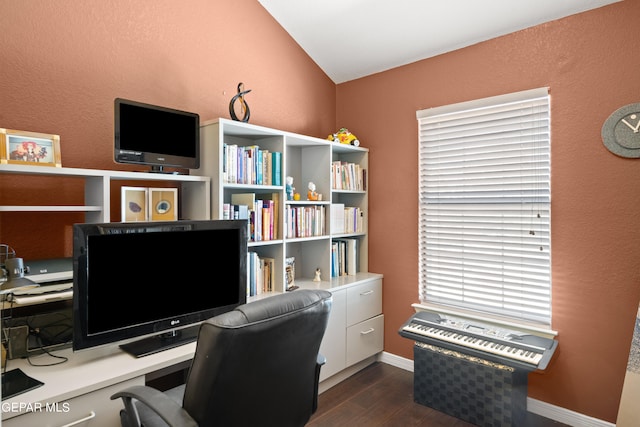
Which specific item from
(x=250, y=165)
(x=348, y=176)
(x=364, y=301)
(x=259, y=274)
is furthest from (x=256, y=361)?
(x=348, y=176)

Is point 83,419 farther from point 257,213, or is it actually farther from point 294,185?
point 294,185

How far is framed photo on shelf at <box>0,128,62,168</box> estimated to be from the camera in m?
1.67

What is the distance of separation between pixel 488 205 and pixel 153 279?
2228mm

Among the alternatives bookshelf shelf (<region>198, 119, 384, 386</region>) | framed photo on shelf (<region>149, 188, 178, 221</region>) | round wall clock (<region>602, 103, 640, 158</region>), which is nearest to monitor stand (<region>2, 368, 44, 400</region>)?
framed photo on shelf (<region>149, 188, 178, 221</region>)

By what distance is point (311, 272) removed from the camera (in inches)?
127

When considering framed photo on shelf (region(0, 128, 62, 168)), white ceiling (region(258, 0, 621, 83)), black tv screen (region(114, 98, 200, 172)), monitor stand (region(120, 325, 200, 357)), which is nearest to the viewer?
framed photo on shelf (region(0, 128, 62, 168))

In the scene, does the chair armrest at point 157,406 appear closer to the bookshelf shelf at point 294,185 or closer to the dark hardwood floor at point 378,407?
the bookshelf shelf at point 294,185

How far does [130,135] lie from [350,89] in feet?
7.04

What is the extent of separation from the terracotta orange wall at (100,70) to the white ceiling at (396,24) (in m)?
0.35

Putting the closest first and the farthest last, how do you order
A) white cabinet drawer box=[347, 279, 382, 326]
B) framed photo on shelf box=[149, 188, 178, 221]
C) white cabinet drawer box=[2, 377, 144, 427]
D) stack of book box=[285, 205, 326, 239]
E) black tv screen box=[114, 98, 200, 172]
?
1. white cabinet drawer box=[2, 377, 144, 427]
2. black tv screen box=[114, 98, 200, 172]
3. framed photo on shelf box=[149, 188, 178, 221]
4. stack of book box=[285, 205, 326, 239]
5. white cabinet drawer box=[347, 279, 382, 326]

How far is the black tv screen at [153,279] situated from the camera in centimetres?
168

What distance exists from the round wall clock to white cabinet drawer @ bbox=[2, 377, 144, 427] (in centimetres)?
281

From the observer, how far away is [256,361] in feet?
4.28

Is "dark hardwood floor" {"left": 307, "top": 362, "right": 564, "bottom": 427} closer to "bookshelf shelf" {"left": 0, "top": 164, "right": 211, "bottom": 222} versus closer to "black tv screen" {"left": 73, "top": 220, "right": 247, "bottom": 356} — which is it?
"black tv screen" {"left": 73, "top": 220, "right": 247, "bottom": 356}
